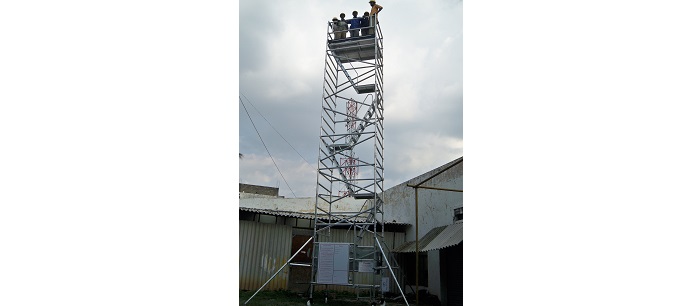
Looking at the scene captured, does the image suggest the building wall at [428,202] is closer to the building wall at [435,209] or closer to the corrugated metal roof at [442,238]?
the building wall at [435,209]

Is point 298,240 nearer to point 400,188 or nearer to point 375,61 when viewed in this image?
point 400,188

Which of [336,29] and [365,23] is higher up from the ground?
[365,23]

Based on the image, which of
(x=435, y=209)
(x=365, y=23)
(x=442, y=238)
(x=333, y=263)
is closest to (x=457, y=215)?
(x=442, y=238)

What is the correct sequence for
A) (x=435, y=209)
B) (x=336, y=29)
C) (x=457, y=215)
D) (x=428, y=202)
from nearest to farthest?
(x=336, y=29) → (x=457, y=215) → (x=435, y=209) → (x=428, y=202)

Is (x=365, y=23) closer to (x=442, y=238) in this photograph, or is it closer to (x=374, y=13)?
(x=374, y=13)

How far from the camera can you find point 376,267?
8.62 metres

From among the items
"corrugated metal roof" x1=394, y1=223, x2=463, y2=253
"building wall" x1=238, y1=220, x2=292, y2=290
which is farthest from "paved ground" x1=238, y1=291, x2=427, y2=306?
"corrugated metal roof" x1=394, y1=223, x2=463, y2=253

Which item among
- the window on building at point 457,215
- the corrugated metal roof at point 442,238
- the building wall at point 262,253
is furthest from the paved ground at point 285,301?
the window on building at point 457,215

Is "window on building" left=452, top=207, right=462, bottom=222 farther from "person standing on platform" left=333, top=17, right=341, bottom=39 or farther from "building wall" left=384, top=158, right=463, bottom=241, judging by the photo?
"person standing on platform" left=333, top=17, right=341, bottom=39

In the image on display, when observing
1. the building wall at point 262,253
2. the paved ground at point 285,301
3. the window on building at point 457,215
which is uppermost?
the window on building at point 457,215

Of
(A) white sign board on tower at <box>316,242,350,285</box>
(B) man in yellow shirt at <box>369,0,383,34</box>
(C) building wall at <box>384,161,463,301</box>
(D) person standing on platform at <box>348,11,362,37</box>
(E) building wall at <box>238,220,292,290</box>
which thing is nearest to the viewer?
(A) white sign board on tower at <box>316,242,350,285</box>

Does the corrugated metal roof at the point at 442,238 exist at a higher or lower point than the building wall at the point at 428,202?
lower

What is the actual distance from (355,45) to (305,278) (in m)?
6.41

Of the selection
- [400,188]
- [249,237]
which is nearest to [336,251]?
[249,237]
